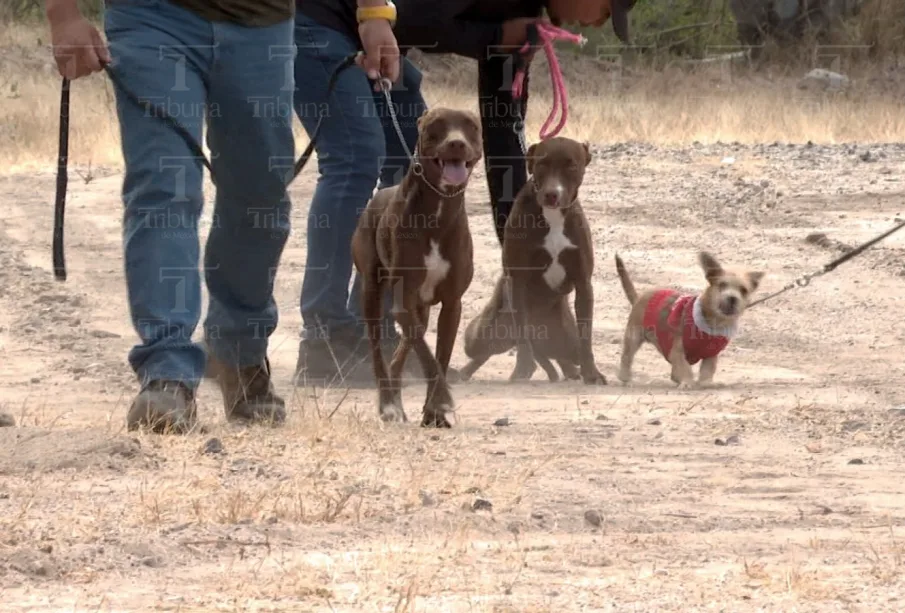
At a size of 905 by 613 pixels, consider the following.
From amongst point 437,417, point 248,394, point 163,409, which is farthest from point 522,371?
point 163,409

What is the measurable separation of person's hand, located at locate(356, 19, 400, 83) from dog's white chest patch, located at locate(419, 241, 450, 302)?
657 mm

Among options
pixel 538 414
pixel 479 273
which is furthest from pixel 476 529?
pixel 479 273

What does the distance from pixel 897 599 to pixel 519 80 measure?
3.87 metres

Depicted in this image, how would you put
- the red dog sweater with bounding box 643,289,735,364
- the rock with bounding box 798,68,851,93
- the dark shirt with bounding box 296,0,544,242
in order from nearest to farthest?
1. the dark shirt with bounding box 296,0,544,242
2. the red dog sweater with bounding box 643,289,735,364
3. the rock with bounding box 798,68,851,93

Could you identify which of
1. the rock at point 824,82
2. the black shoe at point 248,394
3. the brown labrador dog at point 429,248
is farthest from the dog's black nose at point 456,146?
the rock at point 824,82

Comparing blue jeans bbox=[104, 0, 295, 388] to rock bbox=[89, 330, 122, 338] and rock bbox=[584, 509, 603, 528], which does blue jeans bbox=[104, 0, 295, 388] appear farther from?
rock bbox=[89, 330, 122, 338]

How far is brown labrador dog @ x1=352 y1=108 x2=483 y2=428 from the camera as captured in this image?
593 cm

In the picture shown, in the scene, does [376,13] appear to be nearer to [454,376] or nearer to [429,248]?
[429,248]

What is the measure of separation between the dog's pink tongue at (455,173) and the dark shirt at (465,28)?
0.77m

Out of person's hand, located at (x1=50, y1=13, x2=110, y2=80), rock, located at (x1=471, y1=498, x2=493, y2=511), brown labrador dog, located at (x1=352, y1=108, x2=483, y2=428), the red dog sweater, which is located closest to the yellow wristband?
brown labrador dog, located at (x1=352, y1=108, x2=483, y2=428)

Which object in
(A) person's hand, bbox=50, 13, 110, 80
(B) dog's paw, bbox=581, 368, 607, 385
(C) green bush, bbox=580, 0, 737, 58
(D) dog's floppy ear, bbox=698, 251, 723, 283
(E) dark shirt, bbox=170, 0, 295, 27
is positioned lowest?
(B) dog's paw, bbox=581, 368, 607, 385

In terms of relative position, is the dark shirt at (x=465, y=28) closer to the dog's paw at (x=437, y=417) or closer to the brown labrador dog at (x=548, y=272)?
the brown labrador dog at (x=548, y=272)

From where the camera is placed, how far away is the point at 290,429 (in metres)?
5.28

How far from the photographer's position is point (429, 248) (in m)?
5.99
